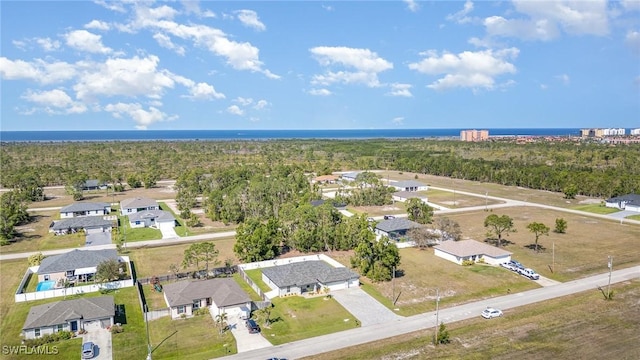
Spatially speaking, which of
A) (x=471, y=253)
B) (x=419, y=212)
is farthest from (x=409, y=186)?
(x=471, y=253)

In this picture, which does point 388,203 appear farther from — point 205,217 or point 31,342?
point 31,342

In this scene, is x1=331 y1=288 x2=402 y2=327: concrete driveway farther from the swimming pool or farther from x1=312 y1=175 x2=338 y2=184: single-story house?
x1=312 y1=175 x2=338 y2=184: single-story house

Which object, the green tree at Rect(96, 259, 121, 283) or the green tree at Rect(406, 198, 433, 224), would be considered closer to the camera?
the green tree at Rect(96, 259, 121, 283)

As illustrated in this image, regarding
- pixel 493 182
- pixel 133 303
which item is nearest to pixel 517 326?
pixel 133 303

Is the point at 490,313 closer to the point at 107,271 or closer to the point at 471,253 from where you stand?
the point at 471,253

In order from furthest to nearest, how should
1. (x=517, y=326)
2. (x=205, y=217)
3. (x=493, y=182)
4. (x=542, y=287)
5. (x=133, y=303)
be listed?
1. (x=493, y=182)
2. (x=205, y=217)
3. (x=542, y=287)
4. (x=133, y=303)
5. (x=517, y=326)

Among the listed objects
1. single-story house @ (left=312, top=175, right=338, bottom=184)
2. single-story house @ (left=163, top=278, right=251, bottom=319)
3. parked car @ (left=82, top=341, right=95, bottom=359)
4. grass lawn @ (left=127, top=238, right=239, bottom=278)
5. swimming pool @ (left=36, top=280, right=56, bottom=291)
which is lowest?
grass lawn @ (left=127, top=238, right=239, bottom=278)

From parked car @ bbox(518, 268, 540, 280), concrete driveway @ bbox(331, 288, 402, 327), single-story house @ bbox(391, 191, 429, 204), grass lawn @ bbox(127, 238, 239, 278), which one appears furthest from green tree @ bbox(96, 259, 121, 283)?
single-story house @ bbox(391, 191, 429, 204)
